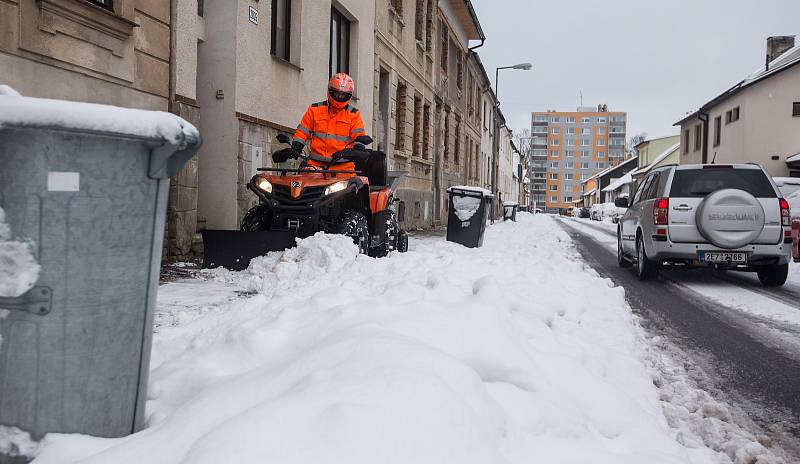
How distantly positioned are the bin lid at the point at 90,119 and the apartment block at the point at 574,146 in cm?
13646

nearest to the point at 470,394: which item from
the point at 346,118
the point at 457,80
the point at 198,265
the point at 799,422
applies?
the point at 799,422

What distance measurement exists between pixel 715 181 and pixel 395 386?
7097 mm

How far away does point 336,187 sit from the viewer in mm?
6070

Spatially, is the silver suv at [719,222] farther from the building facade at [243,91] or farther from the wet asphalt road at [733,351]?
the building facade at [243,91]

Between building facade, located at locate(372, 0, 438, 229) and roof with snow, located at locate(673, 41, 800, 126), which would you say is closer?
building facade, located at locate(372, 0, 438, 229)

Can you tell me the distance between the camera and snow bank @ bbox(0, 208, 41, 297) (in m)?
1.59

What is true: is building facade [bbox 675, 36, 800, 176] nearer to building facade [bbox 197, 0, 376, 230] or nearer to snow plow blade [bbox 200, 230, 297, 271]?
building facade [bbox 197, 0, 376, 230]

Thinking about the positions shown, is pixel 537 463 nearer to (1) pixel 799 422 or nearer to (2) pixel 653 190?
(1) pixel 799 422

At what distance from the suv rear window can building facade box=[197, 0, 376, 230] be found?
5.79 meters

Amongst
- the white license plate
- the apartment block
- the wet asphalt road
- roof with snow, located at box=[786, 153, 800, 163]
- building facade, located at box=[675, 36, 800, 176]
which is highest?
the apartment block

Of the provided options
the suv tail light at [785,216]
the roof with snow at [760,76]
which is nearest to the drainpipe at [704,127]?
the roof with snow at [760,76]

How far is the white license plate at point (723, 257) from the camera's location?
23.7 ft

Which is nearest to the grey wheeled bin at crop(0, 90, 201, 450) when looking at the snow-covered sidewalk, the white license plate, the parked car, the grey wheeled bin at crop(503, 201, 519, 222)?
the snow-covered sidewalk

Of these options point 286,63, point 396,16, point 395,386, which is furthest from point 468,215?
point 395,386
